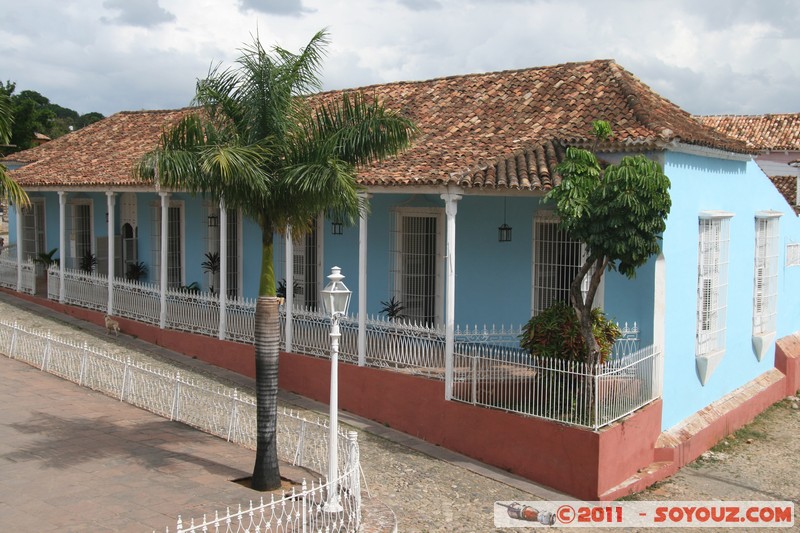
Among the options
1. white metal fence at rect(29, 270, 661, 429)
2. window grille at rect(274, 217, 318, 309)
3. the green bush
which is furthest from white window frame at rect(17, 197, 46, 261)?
the green bush

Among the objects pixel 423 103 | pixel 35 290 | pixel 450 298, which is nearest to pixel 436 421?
pixel 450 298

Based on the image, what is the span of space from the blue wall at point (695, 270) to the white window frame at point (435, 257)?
11.0ft

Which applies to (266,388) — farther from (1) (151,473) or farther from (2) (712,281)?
(2) (712,281)

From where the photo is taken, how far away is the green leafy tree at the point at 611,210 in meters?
8.56

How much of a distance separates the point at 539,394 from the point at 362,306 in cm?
308

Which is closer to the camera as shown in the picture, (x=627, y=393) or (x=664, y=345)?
(x=627, y=393)

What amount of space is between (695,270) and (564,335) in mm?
2615

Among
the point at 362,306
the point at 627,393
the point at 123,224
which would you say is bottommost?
the point at 627,393

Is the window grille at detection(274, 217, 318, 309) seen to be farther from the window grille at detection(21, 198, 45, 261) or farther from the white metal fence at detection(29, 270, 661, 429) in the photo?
the window grille at detection(21, 198, 45, 261)

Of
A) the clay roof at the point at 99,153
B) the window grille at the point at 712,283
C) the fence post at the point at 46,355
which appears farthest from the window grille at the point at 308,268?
the window grille at the point at 712,283

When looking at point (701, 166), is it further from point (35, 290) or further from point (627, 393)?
point (35, 290)

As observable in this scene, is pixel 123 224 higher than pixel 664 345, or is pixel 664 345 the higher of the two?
pixel 123 224

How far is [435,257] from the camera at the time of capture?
1234 centimetres

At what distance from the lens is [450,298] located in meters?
9.95
